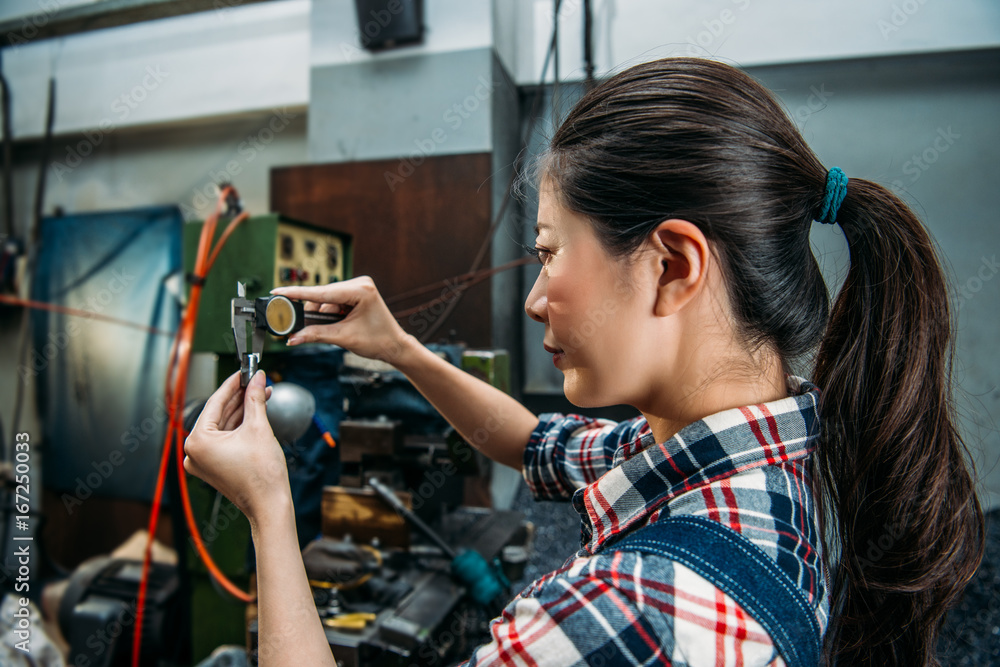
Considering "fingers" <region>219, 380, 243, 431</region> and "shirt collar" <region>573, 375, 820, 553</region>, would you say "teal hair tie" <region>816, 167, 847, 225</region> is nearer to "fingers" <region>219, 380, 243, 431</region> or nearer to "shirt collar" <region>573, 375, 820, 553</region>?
"shirt collar" <region>573, 375, 820, 553</region>

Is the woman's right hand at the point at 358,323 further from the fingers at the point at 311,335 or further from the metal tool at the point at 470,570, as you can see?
the metal tool at the point at 470,570

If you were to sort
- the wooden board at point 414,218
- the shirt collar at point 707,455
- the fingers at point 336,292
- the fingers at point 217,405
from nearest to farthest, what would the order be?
the shirt collar at point 707,455
the fingers at point 217,405
the fingers at point 336,292
the wooden board at point 414,218

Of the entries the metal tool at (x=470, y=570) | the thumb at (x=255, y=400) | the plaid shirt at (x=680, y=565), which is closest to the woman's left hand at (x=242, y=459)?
the thumb at (x=255, y=400)

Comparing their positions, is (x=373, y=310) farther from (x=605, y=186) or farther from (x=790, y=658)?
(x=790, y=658)

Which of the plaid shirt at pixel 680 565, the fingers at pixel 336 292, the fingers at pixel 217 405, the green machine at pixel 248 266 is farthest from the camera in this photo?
the green machine at pixel 248 266

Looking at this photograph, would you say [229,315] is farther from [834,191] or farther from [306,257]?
[834,191]

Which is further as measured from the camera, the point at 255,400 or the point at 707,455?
the point at 255,400

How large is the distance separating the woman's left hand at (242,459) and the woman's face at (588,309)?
1.20 feet

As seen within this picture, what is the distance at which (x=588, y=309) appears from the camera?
63cm

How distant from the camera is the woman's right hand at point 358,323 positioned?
89cm

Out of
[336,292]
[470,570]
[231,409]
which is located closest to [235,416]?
[231,409]

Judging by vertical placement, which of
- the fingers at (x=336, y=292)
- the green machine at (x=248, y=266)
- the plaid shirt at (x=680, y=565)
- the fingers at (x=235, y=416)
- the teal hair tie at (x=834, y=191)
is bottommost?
the plaid shirt at (x=680, y=565)

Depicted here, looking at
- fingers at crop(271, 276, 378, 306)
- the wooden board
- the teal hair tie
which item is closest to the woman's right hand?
fingers at crop(271, 276, 378, 306)

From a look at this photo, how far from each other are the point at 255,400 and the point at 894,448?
0.78m
